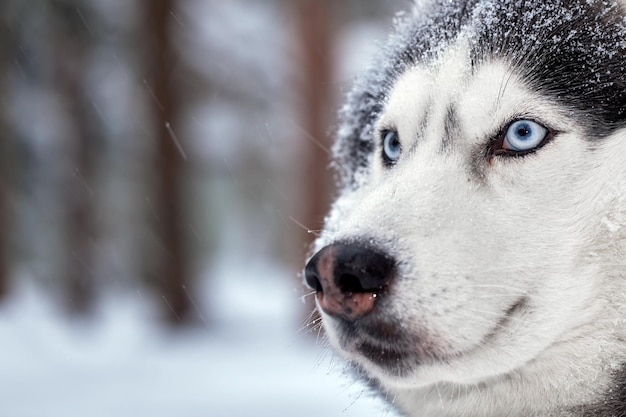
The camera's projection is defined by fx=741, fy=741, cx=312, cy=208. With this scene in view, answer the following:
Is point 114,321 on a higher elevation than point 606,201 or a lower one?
higher

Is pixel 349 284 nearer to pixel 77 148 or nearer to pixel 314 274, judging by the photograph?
pixel 314 274

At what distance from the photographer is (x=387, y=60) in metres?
2.98

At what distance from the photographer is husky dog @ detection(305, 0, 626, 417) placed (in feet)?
6.06

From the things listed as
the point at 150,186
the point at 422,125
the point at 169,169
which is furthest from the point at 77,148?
the point at 422,125

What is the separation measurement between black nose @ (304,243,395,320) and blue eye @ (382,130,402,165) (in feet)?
2.60

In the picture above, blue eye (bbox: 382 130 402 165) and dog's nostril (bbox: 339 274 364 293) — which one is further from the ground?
blue eye (bbox: 382 130 402 165)

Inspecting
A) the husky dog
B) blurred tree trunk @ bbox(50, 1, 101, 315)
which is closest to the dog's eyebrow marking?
the husky dog

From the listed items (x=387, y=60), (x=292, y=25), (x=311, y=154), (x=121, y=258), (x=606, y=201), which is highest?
(x=121, y=258)

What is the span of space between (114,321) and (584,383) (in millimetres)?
12448

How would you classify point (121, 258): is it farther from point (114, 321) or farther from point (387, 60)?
point (387, 60)

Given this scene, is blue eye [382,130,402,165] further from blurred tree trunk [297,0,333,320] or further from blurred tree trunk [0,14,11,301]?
blurred tree trunk [0,14,11,301]

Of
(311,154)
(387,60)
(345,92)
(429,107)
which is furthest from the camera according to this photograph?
(311,154)

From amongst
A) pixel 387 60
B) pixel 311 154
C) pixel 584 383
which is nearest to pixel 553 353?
pixel 584 383

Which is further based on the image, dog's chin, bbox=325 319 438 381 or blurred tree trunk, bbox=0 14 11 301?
blurred tree trunk, bbox=0 14 11 301
